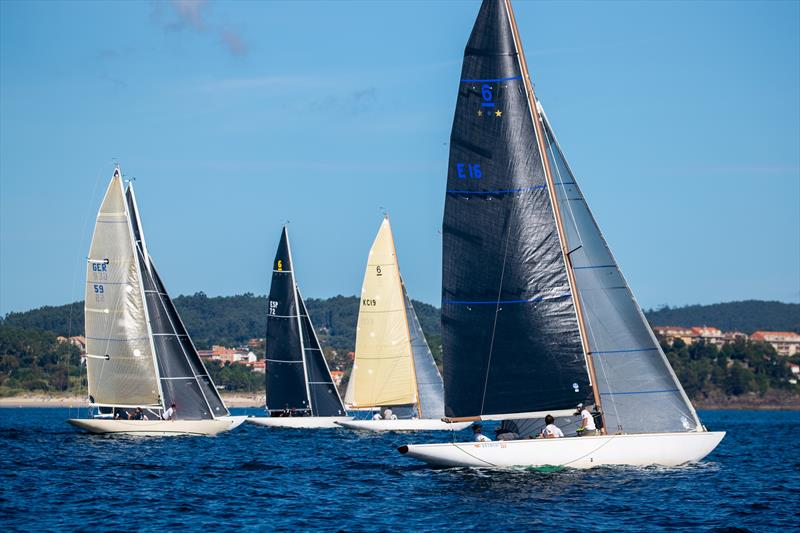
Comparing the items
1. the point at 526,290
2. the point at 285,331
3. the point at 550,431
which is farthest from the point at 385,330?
the point at 550,431

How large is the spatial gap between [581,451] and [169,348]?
2626 cm

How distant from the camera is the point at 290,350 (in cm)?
6531

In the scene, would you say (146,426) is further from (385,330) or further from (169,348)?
Answer: (385,330)

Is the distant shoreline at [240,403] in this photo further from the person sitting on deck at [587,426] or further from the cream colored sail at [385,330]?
the person sitting on deck at [587,426]

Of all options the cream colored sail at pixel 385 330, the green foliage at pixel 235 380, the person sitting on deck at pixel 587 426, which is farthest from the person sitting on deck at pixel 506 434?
the green foliage at pixel 235 380

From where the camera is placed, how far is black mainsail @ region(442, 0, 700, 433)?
101ft

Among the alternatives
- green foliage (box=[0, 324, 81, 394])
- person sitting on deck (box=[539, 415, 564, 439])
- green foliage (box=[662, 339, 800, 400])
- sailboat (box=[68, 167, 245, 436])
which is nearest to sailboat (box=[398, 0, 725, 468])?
person sitting on deck (box=[539, 415, 564, 439])

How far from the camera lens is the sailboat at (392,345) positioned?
199 ft

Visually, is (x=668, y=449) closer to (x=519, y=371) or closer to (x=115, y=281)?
(x=519, y=371)

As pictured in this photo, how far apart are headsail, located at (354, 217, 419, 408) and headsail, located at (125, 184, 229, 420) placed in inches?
450

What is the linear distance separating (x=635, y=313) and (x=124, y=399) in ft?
87.5

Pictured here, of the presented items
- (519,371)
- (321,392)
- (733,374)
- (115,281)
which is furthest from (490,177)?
(733,374)

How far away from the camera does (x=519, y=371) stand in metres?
31.3

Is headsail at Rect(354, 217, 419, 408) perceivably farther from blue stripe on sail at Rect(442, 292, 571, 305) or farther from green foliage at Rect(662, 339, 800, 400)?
green foliage at Rect(662, 339, 800, 400)
